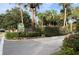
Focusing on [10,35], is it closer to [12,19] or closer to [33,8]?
[12,19]

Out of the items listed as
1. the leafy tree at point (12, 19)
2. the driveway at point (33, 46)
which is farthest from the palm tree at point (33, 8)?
the driveway at point (33, 46)

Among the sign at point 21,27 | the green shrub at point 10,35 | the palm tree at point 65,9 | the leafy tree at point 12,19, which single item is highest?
the palm tree at point 65,9

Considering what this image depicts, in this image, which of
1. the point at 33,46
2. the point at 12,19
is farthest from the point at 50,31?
the point at 12,19

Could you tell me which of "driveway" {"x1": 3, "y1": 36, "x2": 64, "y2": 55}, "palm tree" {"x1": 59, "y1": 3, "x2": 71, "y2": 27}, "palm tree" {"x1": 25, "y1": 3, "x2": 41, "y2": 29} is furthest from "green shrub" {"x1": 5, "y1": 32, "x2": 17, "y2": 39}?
"palm tree" {"x1": 59, "y1": 3, "x2": 71, "y2": 27}

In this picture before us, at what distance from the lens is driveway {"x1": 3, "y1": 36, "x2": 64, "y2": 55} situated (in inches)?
76.8

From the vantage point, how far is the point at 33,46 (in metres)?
1.97

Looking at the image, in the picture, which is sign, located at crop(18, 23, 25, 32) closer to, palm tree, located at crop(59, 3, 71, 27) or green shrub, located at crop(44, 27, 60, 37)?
green shrub, located at crop(44, 27, 60, 37)

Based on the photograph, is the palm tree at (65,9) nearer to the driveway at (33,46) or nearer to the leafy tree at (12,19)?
the driveway at (33,46)

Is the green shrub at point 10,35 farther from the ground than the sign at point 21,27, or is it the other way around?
the sign at point 21,27

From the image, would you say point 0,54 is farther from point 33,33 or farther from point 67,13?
point 67,13

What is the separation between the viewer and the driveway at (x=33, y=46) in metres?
1.95

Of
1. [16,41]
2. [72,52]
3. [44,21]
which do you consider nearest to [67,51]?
[72,52]

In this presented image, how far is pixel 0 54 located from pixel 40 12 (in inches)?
21.4
